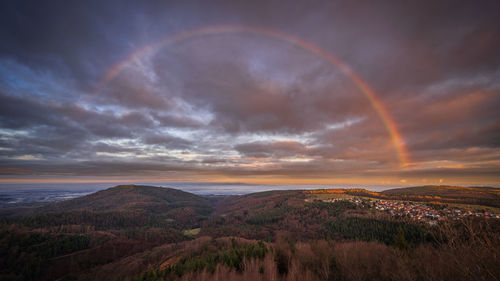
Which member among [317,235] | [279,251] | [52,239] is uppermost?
[279,251]

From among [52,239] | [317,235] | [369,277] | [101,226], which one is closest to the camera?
[369,277]

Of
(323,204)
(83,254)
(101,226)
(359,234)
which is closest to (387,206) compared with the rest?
(323,204)

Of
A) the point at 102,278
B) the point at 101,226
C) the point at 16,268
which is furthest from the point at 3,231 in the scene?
the point at 102,278

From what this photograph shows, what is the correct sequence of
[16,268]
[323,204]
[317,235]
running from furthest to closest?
[323,204], [317,235], [16,268]

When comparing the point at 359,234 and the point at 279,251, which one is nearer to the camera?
the point at 279,251

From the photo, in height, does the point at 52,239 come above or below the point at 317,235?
below

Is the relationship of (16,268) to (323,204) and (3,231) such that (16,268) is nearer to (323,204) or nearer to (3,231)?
(3,231)

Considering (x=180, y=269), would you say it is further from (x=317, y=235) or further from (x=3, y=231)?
(x=3, y=231)

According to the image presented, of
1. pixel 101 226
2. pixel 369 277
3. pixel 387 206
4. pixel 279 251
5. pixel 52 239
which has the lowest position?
pixel 101 226

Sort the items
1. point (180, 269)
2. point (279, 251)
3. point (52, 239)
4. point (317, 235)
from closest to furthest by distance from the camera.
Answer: point (279, 251)
point (180, 269)
point (317, 235)
point (52, 239)
